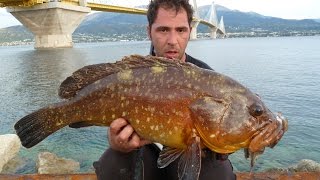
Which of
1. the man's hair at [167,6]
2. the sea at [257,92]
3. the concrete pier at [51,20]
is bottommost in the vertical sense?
Result: the sea at [257,92]

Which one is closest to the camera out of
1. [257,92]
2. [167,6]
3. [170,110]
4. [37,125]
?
[170,110]

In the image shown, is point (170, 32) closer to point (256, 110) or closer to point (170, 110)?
point (170, 110)

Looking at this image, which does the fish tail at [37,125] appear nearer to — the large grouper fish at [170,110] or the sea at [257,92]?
the large grouper fish at [170,110]

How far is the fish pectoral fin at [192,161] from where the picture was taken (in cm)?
332

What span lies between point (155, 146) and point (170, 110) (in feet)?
4.08

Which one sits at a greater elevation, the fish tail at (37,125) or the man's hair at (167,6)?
the man's hair at (167,6)

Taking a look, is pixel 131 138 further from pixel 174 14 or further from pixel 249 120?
pixel 174 14

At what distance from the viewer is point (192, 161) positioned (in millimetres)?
3314

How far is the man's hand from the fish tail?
0.54 m

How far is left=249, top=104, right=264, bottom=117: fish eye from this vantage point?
11.0ft

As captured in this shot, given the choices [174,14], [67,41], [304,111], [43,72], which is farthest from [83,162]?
[67,41]

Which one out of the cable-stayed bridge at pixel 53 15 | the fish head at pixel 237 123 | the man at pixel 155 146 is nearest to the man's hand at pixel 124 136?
the man at pixel 155 146

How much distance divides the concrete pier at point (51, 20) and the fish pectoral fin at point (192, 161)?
2325 inches

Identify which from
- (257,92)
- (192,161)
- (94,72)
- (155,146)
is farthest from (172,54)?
(257,92)
